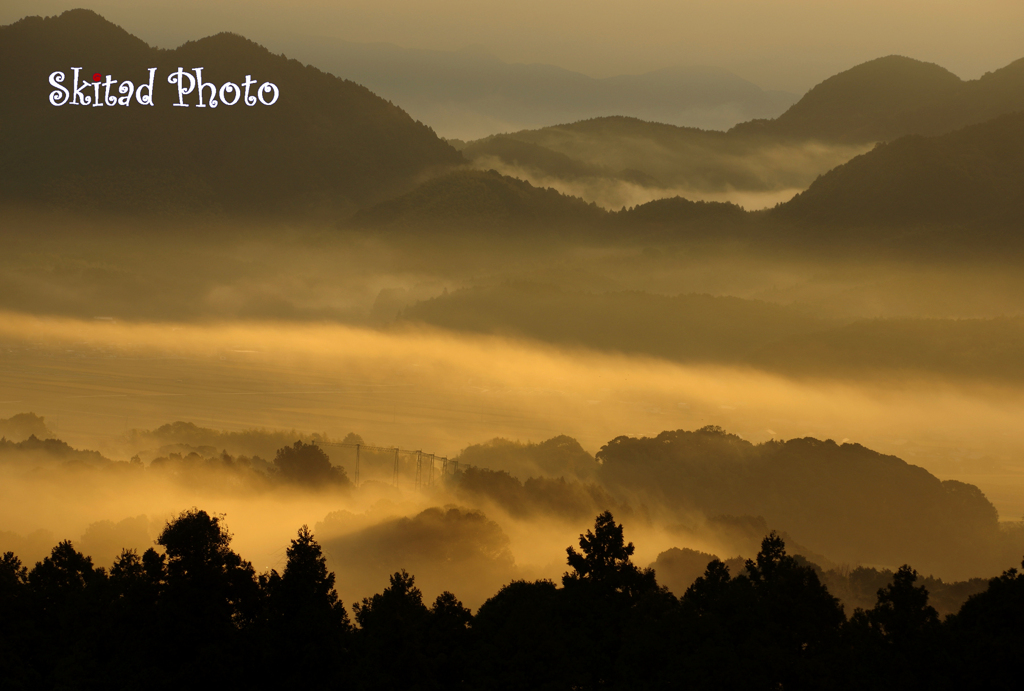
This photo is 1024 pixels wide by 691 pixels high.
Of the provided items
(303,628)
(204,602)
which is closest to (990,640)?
(303,628)

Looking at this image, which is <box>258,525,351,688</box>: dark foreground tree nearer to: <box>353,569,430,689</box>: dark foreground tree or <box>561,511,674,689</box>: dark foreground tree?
<box>353,569,430,689</box>: dark foreground tree

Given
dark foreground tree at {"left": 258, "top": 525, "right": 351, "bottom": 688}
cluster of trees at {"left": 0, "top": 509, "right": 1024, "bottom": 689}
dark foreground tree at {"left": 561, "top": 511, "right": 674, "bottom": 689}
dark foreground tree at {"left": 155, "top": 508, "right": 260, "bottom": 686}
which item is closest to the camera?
cluster of trees at {"left": 0, "top": 509, "right": 1024, "bottom": 689}

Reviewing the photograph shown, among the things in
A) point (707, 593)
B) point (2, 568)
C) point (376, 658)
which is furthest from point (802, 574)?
point (2, 568)

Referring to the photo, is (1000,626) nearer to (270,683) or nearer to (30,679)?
(270,683)

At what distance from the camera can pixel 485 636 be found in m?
86.8

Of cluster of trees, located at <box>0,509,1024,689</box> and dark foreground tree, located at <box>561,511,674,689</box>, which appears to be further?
dark foreground tree, located at <box>561,511,674,689</box>

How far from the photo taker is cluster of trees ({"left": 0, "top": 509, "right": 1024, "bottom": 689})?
74.6 m

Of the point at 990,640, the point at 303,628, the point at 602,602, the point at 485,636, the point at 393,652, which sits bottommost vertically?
the point at 990,640

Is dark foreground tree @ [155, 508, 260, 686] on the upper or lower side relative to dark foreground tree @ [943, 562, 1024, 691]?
upper

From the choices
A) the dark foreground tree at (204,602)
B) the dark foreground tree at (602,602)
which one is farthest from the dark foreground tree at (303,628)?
the dark foreground tree at (602,602)

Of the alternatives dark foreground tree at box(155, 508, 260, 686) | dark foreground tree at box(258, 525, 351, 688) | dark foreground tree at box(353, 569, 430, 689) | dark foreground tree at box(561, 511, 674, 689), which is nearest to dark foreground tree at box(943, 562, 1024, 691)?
dark foreground tree at box(561, 511, 674, 689)

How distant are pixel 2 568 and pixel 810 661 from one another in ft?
243

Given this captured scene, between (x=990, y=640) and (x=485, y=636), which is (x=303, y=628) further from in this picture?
(x=990, y=640)

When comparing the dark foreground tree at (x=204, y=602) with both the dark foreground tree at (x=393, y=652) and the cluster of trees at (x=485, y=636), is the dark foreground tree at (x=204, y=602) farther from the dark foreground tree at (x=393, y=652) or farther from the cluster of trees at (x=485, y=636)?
the dark foreground tree at (x=393, y=652)
